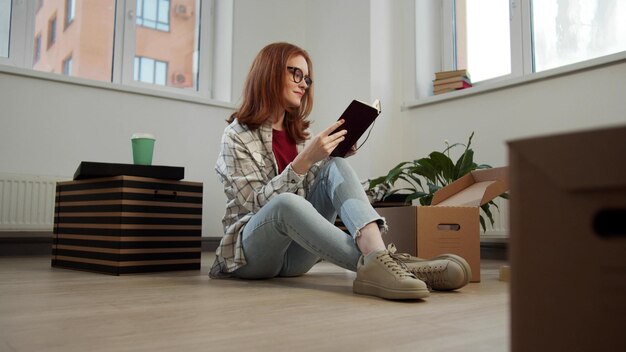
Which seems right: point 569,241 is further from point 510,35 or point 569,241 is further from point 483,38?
point 483,38

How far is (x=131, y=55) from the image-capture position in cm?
363

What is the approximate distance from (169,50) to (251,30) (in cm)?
59

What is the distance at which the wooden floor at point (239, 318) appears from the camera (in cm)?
87

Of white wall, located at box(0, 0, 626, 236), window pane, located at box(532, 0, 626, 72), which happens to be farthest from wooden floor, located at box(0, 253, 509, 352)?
window pane, located at box(532, 0, 626, 72)

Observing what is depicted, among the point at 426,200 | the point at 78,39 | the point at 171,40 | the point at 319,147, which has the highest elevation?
the point at 171,40

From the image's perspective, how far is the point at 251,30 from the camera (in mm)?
3965

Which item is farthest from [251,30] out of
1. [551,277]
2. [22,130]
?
[551,277]

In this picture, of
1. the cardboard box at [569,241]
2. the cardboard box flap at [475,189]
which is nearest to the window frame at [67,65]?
the cardboard box flap at [475,189]

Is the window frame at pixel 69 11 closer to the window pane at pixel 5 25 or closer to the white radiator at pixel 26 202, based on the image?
the window pane at pixel 5 25

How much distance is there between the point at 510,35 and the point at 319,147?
2314 millimetres

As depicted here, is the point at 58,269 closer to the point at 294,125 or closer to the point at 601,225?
the point at 294,125

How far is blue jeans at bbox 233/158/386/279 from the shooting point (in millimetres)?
1502

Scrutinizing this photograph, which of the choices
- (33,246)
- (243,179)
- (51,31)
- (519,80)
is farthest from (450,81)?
(33,246)

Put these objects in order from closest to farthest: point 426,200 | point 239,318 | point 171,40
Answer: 1. point 239,318
2. point 426,200
3. point 171,40
